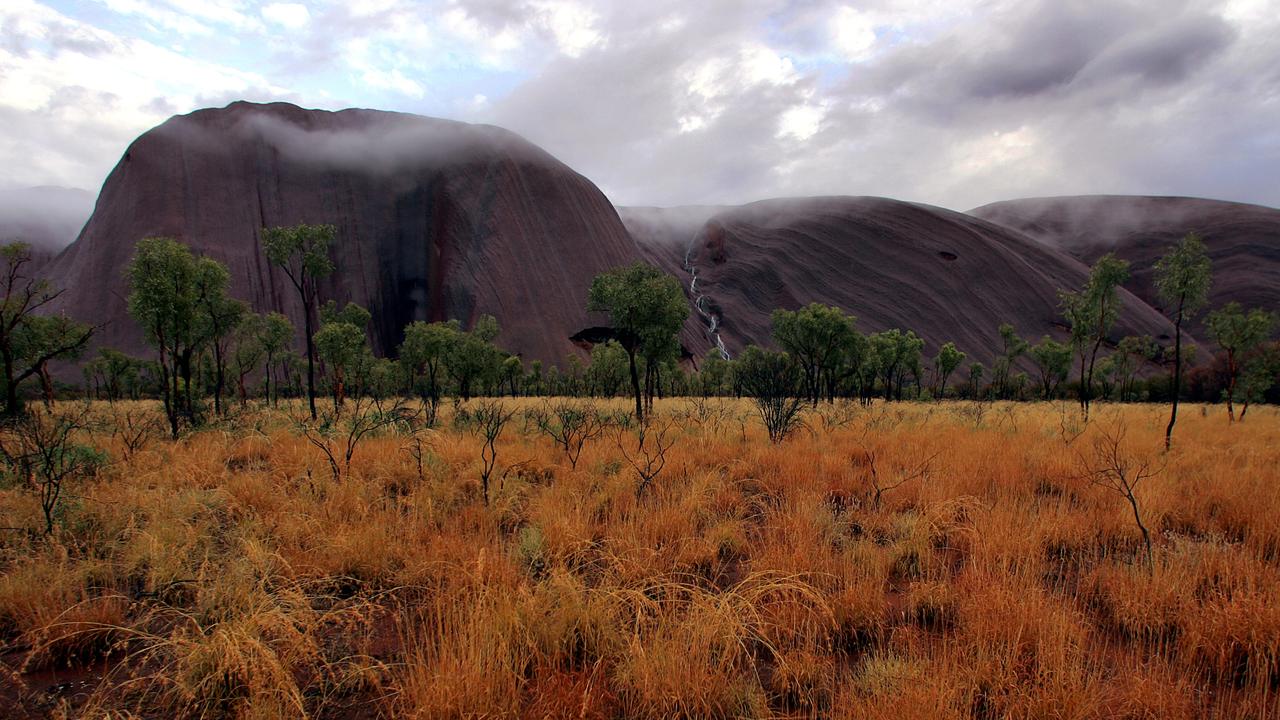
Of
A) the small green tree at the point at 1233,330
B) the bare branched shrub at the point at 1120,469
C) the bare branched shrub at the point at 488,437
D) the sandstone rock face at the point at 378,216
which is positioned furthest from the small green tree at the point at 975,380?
the sandstone rock face at the point at 378,216

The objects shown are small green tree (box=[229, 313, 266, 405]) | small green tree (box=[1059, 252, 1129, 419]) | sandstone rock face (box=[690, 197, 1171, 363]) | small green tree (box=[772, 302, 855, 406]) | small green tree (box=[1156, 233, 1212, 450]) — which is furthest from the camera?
sandstone rock face (box=[690, 197, 1171, 363])

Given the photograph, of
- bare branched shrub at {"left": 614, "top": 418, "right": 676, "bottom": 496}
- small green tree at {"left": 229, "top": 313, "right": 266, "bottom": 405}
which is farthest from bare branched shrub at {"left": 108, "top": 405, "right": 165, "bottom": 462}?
small green tree at {"left": 229, "top": 313, "right": 266, "bottom": 405}

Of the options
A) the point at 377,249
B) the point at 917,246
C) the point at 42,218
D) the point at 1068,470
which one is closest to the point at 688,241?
the point at 917,246

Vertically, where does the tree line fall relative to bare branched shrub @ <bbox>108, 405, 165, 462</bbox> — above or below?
above

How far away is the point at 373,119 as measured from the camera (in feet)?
310

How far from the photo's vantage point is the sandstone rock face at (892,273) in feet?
324

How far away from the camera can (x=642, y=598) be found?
120 inches

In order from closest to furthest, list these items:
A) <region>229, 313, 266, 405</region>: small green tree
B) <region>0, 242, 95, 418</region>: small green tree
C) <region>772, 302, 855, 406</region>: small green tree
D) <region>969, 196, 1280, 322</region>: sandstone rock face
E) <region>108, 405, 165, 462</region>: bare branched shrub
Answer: <region>108, 405, 165, 462</region>: bare branched shrub
<region>0, 242, 95, 418</region>: small green tree
<region>229, 313, 266, 405</region>: small green tree
<region>772, 302, 855, 406</region>: small green tree
<region>969, 196, 1280, 322</region>: sandstone rock face

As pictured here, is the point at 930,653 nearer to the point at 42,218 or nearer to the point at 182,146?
the point at 182,146

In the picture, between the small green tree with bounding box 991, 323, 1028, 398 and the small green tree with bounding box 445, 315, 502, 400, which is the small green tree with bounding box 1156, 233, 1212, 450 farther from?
the small green tree with bounding box 991, 323, 1028, 398

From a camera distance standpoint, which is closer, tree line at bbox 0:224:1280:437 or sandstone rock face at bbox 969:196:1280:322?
tree line at bbox 0:224:1280:437

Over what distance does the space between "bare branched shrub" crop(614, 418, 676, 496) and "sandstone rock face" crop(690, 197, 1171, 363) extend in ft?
279

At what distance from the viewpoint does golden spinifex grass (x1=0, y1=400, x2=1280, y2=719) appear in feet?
8.13

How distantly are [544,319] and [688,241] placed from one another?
205 ft
